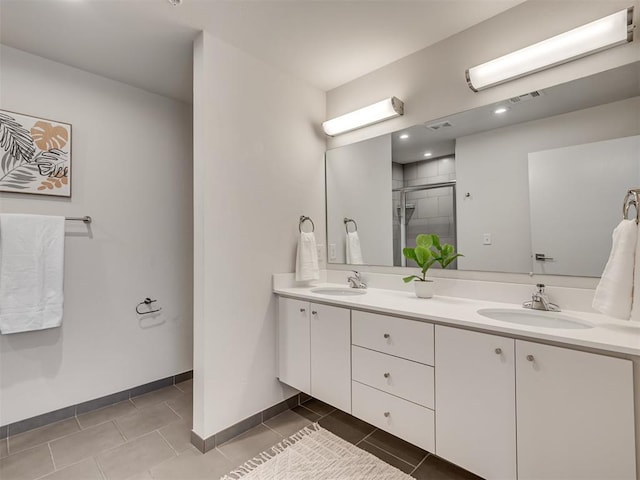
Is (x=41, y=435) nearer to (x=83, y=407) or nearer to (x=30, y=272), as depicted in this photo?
(x=83, y=407)

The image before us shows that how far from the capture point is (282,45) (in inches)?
76.1

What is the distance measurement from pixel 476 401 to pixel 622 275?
2.43ft

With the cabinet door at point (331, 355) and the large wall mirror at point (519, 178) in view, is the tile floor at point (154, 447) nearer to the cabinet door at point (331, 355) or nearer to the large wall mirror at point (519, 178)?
the cabinet door at point (331, 355)

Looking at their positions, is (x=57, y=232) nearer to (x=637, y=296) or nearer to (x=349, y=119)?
(x=349, y=119)

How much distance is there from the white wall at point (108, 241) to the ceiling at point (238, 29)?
0.75 feet

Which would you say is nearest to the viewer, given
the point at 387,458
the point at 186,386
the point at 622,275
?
the point at 622,275

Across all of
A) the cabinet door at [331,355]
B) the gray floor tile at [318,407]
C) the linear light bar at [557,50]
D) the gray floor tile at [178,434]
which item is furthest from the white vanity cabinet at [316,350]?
the linear light bar at [557,50]

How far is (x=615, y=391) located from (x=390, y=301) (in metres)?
0.93

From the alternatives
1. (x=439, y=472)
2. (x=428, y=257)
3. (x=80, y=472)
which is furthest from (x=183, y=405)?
(x=428, y=257)

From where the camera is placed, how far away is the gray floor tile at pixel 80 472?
1.54 metres

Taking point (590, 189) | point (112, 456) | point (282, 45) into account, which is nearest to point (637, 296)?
point (590, 189)

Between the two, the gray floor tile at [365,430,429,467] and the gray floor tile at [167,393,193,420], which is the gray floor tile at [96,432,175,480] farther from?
the gray floor tile at [365,430,429,467]

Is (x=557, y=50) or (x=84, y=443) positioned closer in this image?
(x=557, y=50)

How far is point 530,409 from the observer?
1.15 meters
